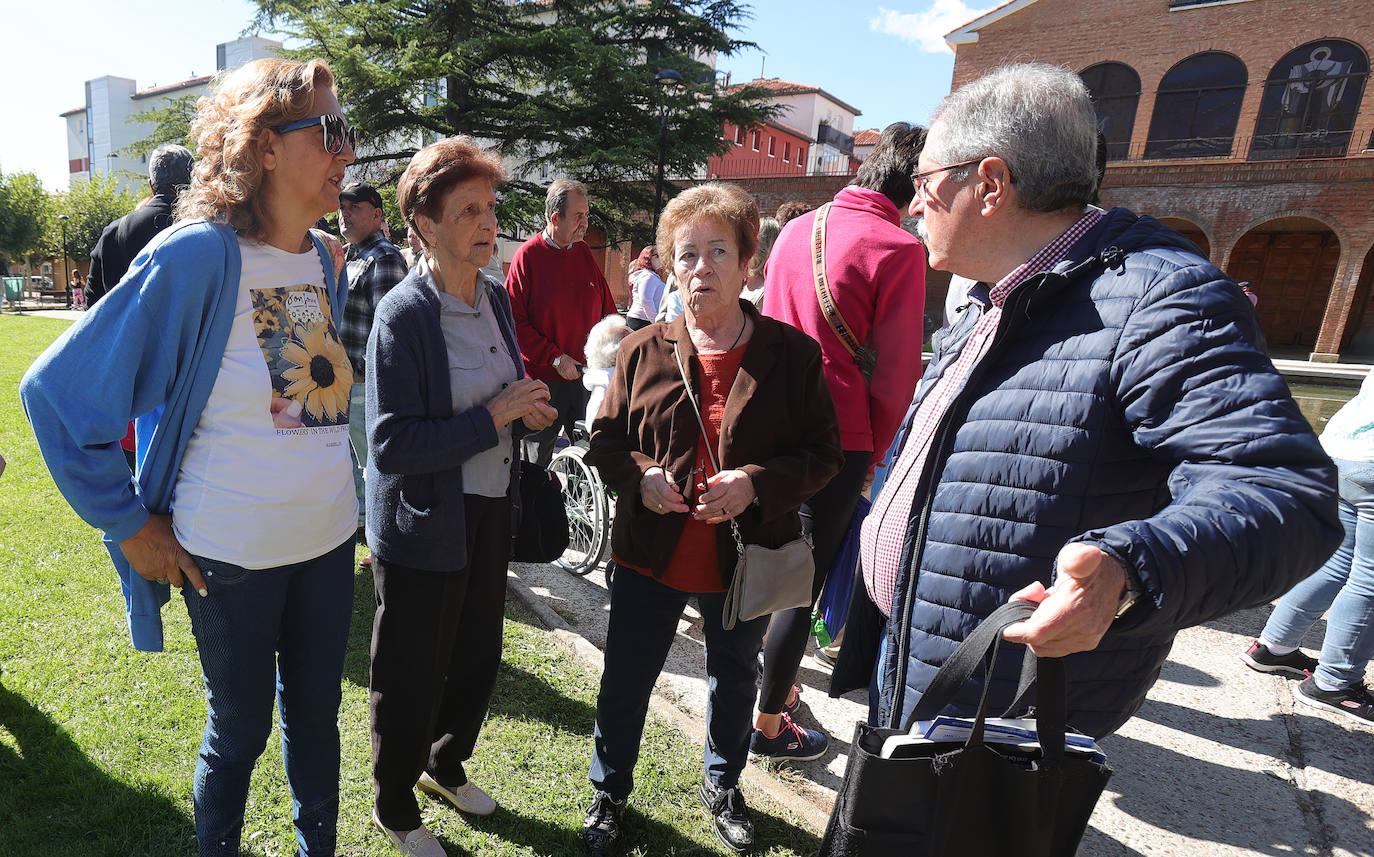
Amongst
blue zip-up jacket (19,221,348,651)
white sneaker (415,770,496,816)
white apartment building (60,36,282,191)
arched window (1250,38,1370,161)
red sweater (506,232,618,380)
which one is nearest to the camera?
blue zip-up jacket (19,221,348,651)

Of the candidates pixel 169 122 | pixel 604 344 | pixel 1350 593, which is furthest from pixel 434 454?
pixel 169 122

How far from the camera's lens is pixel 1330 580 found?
11.8ft

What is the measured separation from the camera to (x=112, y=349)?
5.10 feet

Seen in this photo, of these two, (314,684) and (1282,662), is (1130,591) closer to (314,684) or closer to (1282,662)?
(314,684)

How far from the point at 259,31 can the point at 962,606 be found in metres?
22.2

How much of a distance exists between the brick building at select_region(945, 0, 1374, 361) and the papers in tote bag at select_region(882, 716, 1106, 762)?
25.8m

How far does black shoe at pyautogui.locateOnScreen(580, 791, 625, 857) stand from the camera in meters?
2.44

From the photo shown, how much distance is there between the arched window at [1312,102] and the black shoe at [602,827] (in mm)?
32151

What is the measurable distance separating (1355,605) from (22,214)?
176 feet

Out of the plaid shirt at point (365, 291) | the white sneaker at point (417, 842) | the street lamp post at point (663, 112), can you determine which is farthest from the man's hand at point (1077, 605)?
the street lamp post at point (663, 112)

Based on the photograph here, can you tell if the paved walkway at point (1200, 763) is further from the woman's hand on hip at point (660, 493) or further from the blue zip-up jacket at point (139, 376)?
the blue zip-up jacket at point (139, 376)

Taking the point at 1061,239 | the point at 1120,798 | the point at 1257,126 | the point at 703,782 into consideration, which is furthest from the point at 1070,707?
the point at 1257,126

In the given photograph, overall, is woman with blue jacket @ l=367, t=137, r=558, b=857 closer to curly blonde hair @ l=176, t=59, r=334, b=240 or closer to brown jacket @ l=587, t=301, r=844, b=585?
brown jacket @ l=587, t=301, r=844, b=585

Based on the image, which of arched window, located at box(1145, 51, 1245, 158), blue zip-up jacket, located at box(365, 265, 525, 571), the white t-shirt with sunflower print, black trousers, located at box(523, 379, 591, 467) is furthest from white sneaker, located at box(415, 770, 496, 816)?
arched window, located at box(1145, 51, 1245, 158)
